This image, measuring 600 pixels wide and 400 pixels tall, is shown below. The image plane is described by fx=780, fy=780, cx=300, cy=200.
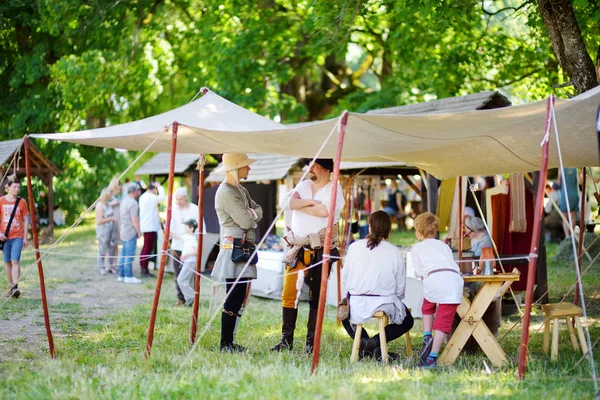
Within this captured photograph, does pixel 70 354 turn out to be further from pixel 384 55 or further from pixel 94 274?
pixel 384 55

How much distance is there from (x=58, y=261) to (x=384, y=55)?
9.66 meters

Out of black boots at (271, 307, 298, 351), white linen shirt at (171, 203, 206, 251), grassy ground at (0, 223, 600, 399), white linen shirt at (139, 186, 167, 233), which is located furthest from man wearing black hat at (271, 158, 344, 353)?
white linen shirt at (139, 186, 167, 233)

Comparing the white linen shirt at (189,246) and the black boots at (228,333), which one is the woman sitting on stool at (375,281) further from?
the white linen shirt at (189,246)

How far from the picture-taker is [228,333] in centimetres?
709

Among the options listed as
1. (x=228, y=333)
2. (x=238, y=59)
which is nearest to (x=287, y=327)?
(x=228, y=333)

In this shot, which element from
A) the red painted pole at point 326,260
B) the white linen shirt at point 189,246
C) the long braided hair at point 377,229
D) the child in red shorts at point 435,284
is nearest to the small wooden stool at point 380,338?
the child in red shorts at point 435,284

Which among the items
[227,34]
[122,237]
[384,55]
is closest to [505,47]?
[384,55]

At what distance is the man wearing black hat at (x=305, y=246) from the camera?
22.8ft

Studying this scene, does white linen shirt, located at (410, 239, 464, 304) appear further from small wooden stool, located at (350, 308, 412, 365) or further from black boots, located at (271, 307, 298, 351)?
black boots, located at (271, 307, 298, 351)

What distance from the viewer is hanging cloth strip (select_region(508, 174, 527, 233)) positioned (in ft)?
32.3

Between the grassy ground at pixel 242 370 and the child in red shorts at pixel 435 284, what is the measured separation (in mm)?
238

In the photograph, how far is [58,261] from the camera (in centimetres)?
1703

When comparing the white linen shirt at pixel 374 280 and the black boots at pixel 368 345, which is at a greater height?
the white linen shirt at pixel 374 280

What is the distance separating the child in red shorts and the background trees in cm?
659
